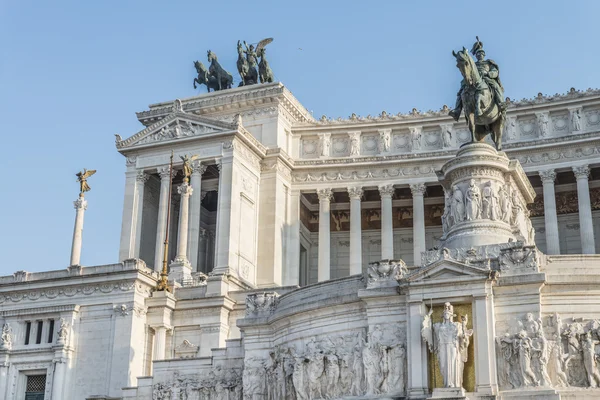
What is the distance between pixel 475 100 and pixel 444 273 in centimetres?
920

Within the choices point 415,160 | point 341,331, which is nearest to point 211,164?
point 415,160

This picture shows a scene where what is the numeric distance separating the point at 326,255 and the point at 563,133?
18918 mm

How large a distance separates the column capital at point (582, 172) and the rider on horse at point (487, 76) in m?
28.9

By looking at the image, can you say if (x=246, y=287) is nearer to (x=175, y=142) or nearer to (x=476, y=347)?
(x=175, y=142)

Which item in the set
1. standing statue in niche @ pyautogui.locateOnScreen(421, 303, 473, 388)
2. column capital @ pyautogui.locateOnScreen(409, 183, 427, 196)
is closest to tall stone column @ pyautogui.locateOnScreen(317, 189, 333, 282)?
column capital @ pyautogui.locateOnScreen(409, 183, 427, 196)

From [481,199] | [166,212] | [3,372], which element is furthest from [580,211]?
[3,372]

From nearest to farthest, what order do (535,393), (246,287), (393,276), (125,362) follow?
(535,393), (393,276), (125,362), (246,287)

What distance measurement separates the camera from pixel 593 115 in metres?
65.7

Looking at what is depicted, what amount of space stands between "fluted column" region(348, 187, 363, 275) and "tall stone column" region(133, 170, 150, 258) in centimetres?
1491

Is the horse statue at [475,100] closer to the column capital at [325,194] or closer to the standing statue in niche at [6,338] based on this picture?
the standing statue in niche at [6,338]

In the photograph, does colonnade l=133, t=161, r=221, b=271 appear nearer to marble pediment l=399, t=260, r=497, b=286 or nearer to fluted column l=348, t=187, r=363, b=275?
fluted column l=348, t=187, r=363, b=275

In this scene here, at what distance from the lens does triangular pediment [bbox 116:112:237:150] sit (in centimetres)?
6384

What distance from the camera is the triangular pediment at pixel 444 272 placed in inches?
1155

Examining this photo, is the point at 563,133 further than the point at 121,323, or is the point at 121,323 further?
the point at 563,133
